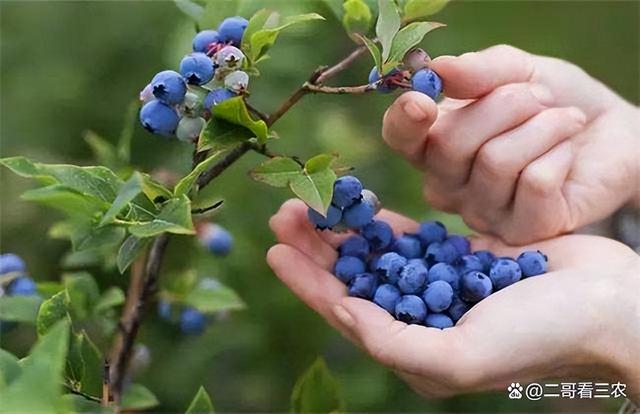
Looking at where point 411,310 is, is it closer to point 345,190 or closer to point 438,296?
point 438,296

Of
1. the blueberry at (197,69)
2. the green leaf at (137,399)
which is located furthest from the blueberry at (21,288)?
the blueberry at (197,69)

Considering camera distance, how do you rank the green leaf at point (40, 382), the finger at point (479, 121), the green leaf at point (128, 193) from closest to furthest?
the green leaf at point (40, 382) < the green leaf at point (128, 193) < the finger at point (479, 121)

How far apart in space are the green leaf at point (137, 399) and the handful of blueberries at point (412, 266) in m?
0.27

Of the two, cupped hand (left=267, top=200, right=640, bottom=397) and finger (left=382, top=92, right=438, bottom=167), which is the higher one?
finger (left=382, top=92, right=438, bottom=167)

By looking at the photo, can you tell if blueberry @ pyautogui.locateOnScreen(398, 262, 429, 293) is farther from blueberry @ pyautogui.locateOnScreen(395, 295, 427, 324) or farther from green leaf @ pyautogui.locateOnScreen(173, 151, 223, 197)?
green leaf @ pyautogui.locateOnScreen(173, 151, 223, 197)

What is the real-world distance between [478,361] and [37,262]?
1.07 metres

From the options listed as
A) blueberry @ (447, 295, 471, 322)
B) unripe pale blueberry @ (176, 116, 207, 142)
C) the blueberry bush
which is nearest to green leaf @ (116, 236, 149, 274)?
the blueberry bush

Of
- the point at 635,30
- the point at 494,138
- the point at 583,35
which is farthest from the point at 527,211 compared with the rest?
the point at 635,30

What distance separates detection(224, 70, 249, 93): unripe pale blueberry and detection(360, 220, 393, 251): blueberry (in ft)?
0.84

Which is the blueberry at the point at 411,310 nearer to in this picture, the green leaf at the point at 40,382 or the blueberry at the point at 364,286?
the blueberry at the point at 364,286

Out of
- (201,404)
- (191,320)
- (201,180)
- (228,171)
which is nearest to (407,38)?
(201,180)

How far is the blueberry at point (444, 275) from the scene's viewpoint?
3.05 feet

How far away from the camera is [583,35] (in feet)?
7.71

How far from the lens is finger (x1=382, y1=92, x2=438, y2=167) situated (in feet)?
2.96
